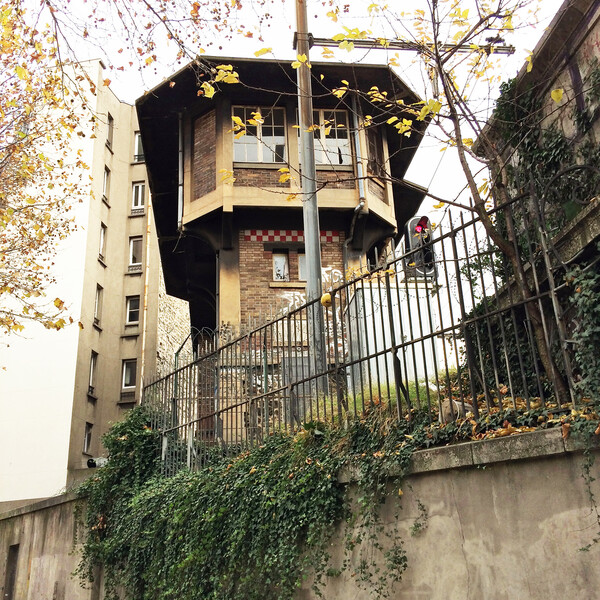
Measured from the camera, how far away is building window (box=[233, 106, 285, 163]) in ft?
56.4

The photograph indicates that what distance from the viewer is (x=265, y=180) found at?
666 inches

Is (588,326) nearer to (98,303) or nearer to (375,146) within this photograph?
(375,146)

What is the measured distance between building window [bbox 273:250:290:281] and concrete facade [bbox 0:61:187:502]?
10674 millimetres

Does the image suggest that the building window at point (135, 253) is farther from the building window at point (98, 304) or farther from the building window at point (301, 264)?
the building window at point (301, 264)

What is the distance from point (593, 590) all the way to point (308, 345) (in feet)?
13.8

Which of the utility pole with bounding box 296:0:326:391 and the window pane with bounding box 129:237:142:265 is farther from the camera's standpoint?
the window pane with bounding box 129:237:142:265

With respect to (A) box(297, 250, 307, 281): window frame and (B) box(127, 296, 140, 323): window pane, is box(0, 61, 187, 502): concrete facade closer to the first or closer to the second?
(B) box(127, 296, 140, 323): window pane

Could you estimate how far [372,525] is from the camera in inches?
236

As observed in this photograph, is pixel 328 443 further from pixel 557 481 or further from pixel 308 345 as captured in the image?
pixel 557 481

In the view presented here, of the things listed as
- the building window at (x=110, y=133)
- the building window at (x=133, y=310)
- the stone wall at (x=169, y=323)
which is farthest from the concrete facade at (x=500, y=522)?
the building window at (x=110, y=133)

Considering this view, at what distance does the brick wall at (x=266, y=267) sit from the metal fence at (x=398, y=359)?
5.45 m

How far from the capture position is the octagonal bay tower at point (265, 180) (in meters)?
16.7

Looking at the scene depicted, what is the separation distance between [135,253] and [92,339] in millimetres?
5665

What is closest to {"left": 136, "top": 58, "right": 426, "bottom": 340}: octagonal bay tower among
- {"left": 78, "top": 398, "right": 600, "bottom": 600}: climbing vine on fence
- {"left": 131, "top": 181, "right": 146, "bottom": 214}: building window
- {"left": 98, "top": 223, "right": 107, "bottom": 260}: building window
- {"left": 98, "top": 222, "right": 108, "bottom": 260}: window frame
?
{"left": 78, "top": 398, "right": 600, "bottom": 600}: climbing vine on fence
